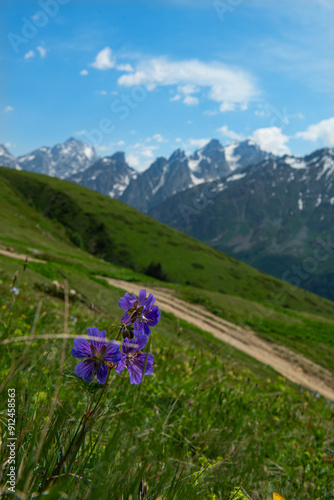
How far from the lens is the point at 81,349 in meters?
1.91

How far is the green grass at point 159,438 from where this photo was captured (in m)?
1.68

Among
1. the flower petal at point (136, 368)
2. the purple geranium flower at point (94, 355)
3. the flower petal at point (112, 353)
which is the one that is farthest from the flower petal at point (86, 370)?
the flower petal at point (136, 368)

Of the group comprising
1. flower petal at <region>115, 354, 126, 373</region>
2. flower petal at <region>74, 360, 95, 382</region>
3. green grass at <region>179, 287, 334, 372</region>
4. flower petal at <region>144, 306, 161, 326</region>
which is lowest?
green grass at <region>179, 287, 334, 372</region>

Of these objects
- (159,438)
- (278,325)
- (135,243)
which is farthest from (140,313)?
(135,243)

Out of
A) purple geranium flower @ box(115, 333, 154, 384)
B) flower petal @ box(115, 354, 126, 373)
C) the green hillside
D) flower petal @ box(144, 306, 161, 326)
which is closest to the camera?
flower petal @ box(115, 354, 126, 373)

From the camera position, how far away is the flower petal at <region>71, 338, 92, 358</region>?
187cm

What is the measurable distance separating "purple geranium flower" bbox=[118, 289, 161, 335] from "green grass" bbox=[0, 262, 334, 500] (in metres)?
0.42

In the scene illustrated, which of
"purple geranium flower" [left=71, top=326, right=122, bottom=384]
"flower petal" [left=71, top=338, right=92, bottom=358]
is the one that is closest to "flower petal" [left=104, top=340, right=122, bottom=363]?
"purple geranium flower" [left=71, top=326, right=122, bottom=384]

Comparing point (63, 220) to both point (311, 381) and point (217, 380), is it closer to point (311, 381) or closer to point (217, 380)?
point (311, 381)

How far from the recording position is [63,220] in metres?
127

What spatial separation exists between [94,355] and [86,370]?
0.31 feet

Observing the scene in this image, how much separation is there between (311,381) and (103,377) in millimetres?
24797

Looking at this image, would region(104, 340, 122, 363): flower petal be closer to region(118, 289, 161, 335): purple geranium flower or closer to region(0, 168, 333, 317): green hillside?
region(118, 289, 161, 335): purple geranium flower

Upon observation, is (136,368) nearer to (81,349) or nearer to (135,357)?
(135,357)
